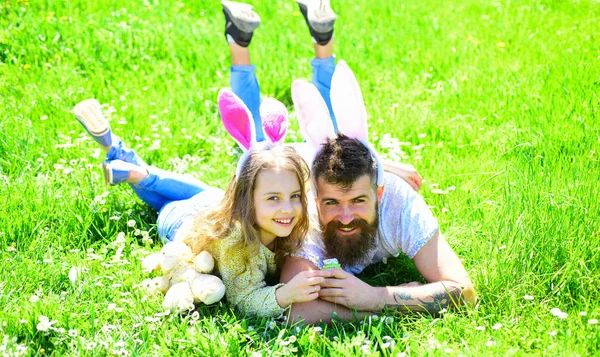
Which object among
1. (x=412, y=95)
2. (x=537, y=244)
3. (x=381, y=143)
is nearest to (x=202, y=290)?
(x=537, y=244)

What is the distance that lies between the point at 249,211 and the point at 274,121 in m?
0.45

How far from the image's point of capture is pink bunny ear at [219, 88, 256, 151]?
359cm

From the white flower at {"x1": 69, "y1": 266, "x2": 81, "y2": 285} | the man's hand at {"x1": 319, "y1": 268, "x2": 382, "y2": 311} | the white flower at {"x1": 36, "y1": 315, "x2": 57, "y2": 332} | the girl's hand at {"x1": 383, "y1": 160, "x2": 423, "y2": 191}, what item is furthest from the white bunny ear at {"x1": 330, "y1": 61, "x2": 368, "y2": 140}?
the white flower at {"x1": 36, "y1": 315, "x2": 57, "y2": 332}

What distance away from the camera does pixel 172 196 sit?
14.8 feet

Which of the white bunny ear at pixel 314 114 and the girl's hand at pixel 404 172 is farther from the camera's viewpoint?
the girl's hand at pixel 404 172

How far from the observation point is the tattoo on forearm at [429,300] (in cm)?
354

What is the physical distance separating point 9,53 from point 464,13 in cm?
421

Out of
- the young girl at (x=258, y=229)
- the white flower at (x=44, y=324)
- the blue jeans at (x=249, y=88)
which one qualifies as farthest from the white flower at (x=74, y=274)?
the blue jeans at (x=249, y=88)

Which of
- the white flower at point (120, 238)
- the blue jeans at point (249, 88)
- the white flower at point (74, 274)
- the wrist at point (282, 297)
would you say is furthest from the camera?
the blue jeans at point (249, 88)

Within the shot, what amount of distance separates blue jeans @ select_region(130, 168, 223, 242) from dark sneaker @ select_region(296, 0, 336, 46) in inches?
52.1

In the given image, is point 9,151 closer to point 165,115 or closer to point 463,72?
point 165,115

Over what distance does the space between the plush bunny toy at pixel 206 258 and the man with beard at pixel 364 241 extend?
282mm

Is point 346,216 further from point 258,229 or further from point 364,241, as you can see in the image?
point 258,229

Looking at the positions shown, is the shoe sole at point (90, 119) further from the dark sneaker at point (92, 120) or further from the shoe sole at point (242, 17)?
the shoe sole at point (242, 17)
